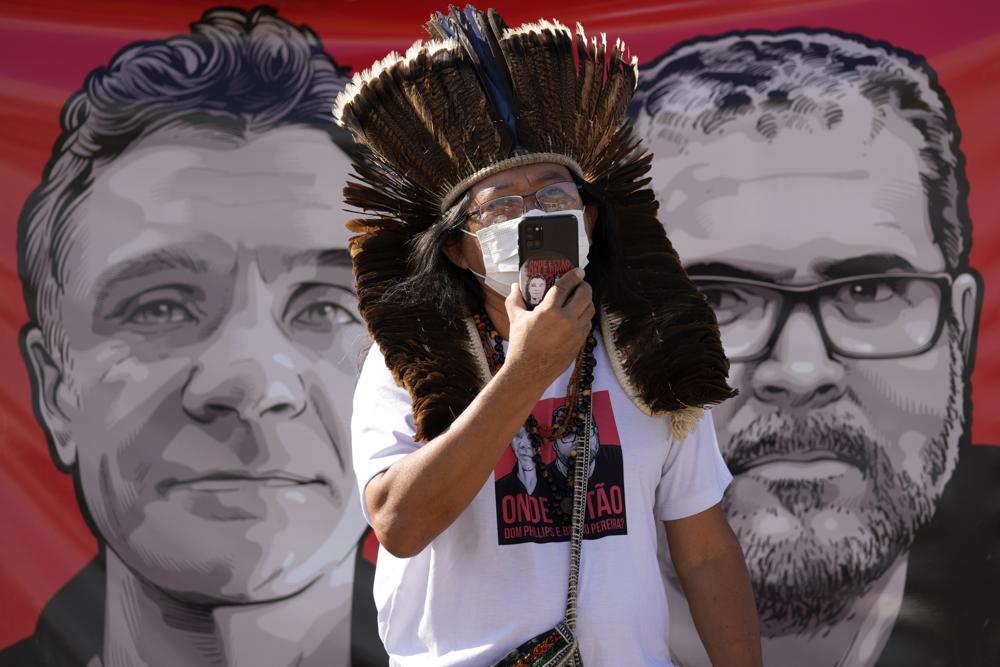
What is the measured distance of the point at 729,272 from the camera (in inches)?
113

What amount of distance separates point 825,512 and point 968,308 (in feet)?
2.15

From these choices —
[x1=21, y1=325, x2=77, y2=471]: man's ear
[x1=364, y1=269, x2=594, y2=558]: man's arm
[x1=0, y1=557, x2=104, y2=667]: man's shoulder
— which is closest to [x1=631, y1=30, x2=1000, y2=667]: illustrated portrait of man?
[x1=364, y1=269, x2=594, y2=558]: man's arm

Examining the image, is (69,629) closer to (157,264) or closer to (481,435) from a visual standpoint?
(157,264)

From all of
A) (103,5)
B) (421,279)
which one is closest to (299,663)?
(421,279)

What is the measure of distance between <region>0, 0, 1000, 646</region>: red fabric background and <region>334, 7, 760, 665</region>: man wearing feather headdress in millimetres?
970

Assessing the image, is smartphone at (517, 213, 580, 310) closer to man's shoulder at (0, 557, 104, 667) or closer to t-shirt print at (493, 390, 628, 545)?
t-shirt print at (493, 390, 628, 545)

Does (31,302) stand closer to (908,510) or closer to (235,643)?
(235,643)

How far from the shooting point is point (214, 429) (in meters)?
2.86

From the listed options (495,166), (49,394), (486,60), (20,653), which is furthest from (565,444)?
(20,653)

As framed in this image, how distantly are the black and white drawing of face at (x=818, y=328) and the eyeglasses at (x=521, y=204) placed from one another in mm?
1078

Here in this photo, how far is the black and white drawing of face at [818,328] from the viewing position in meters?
2.80

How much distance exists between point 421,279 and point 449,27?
48cm

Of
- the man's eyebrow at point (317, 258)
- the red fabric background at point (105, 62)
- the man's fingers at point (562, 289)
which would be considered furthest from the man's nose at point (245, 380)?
the man's fingers at point (562, 289)

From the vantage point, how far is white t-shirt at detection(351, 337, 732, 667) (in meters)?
1.66
